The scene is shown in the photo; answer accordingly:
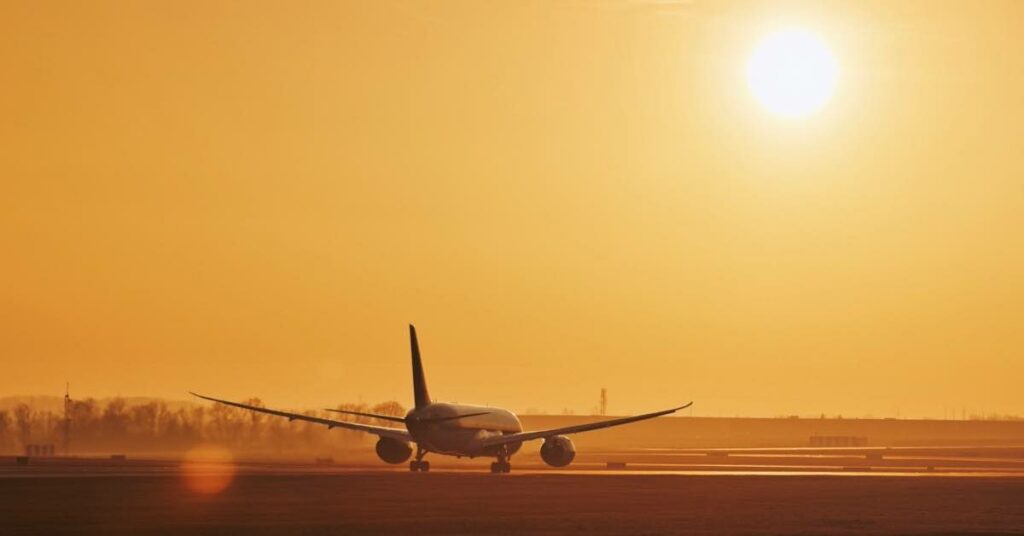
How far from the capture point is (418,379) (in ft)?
284

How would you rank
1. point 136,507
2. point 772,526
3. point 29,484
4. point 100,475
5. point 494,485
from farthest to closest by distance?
point 100,475
point 494,485
point 29,484
point 136,507
point 772,526

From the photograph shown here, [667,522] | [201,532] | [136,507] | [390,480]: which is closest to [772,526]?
[667,522]

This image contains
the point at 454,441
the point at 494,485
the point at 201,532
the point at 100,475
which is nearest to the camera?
Answer: the point at 201,532

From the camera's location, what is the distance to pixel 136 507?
1930 inches

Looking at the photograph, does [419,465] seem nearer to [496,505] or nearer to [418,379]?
[418,379]

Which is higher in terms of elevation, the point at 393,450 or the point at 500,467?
the point at 393,450

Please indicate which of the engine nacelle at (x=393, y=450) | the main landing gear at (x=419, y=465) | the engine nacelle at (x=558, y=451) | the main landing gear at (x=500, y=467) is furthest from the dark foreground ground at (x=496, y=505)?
the engine nacelle at (x=558, y=451)

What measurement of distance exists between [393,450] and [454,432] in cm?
631

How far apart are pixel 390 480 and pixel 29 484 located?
1687cm

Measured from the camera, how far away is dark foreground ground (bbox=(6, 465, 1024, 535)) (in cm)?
4284

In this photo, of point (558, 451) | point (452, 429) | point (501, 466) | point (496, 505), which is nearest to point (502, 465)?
point (501, 466)

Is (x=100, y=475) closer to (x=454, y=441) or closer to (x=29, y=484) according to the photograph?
(x=29, y=484)

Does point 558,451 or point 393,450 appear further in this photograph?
point 558,451

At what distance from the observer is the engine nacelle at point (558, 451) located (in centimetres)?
8994
